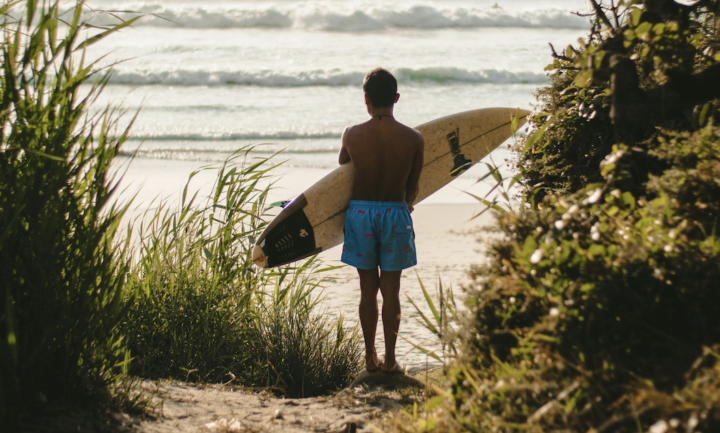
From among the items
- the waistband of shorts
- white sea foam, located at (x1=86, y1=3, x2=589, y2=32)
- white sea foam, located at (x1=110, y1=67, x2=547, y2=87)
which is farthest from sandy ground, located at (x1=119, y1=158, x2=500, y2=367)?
white sea foam, located at (x1=86, y1=3, x2=589, y2=32)

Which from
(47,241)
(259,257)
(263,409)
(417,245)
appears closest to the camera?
(47,241)

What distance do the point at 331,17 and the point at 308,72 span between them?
8.24 metres

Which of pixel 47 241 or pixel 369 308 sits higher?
pixel 47 241

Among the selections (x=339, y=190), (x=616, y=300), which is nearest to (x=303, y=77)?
(x=339, y=190)

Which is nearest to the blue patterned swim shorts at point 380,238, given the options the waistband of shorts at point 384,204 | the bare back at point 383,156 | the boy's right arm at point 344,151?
the waistband of shorts at point 384,204

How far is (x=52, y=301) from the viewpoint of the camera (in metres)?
2.04

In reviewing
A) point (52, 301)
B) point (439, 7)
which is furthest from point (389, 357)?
point (439, 7)

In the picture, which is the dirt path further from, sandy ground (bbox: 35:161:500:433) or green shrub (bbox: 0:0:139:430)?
green shrub (bbox: 0:0:139:430)

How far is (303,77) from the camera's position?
19.1m

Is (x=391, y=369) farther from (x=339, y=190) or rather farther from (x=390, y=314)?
(x=339, y=190)

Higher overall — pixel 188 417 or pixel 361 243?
pixel 361 243

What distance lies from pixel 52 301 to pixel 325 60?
797 inches

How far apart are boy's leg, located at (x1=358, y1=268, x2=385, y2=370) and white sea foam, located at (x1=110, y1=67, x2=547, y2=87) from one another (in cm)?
1582

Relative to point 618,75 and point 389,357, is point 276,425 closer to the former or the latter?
point 389,357
